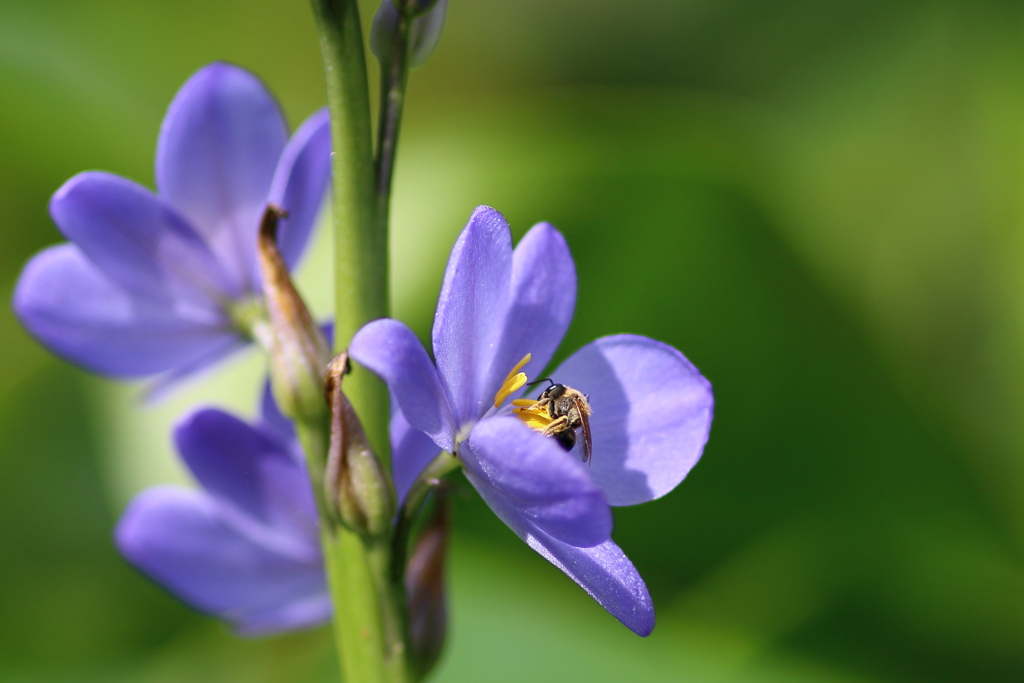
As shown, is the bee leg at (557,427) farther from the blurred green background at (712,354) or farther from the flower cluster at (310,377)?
the blurred green background at (712,354)

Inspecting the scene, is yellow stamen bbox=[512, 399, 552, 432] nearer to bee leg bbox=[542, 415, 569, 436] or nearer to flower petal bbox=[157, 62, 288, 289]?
bee leg bbox=[542, 415, 569, 436]

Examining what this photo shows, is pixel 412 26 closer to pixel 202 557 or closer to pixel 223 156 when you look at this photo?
pixel 223 156

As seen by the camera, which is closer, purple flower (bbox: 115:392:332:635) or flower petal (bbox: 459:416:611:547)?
flower petal (bbox: 459:416:611:547)

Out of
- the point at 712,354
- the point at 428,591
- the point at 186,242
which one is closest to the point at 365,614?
the point at 428,591

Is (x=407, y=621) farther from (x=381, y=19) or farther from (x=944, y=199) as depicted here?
(x=944, y=199)

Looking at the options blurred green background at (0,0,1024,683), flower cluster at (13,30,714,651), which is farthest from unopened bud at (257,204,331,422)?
blurred green background at (0,0,1024,683)

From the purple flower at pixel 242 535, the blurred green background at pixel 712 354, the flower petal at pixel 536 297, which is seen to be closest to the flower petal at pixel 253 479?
the purple flower at pixel 242 535

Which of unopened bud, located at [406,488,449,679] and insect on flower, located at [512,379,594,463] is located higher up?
insect on flower, located at [512,379,594,463]
